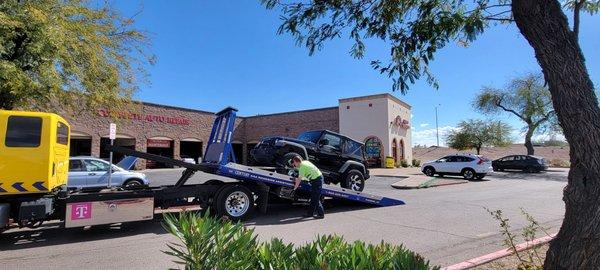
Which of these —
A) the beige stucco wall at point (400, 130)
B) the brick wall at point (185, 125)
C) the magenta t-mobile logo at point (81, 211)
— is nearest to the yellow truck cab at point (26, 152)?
the magenta t-mobile logo at point (81, 211)

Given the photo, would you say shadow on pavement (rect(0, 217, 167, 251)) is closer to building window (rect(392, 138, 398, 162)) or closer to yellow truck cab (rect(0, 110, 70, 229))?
yellow truck cab (rect(0, 110, 70, 229))

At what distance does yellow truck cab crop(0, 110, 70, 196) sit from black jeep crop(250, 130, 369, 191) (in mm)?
6613

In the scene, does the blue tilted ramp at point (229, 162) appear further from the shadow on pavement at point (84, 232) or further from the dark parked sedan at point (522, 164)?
the dark parked sedan at point (522, 164)

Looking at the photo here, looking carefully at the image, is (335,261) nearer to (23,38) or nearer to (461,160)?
(23,38)

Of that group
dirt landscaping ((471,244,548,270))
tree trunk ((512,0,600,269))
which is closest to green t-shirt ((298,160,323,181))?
dirt landscaping ((471,244,548,270))

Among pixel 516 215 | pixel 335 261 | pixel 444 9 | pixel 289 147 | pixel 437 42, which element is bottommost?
pixel 516 215

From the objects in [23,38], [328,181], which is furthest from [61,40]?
[328,181]

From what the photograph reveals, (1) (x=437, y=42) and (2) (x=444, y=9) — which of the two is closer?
(1) (x=437, y=42)

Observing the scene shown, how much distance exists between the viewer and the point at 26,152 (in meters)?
7.01

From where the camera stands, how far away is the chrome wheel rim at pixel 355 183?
1445 centimetres

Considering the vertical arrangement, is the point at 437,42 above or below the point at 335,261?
above

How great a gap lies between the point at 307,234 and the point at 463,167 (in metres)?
20.9

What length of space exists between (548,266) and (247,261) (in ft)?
9.75

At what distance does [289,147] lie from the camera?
509 inches
